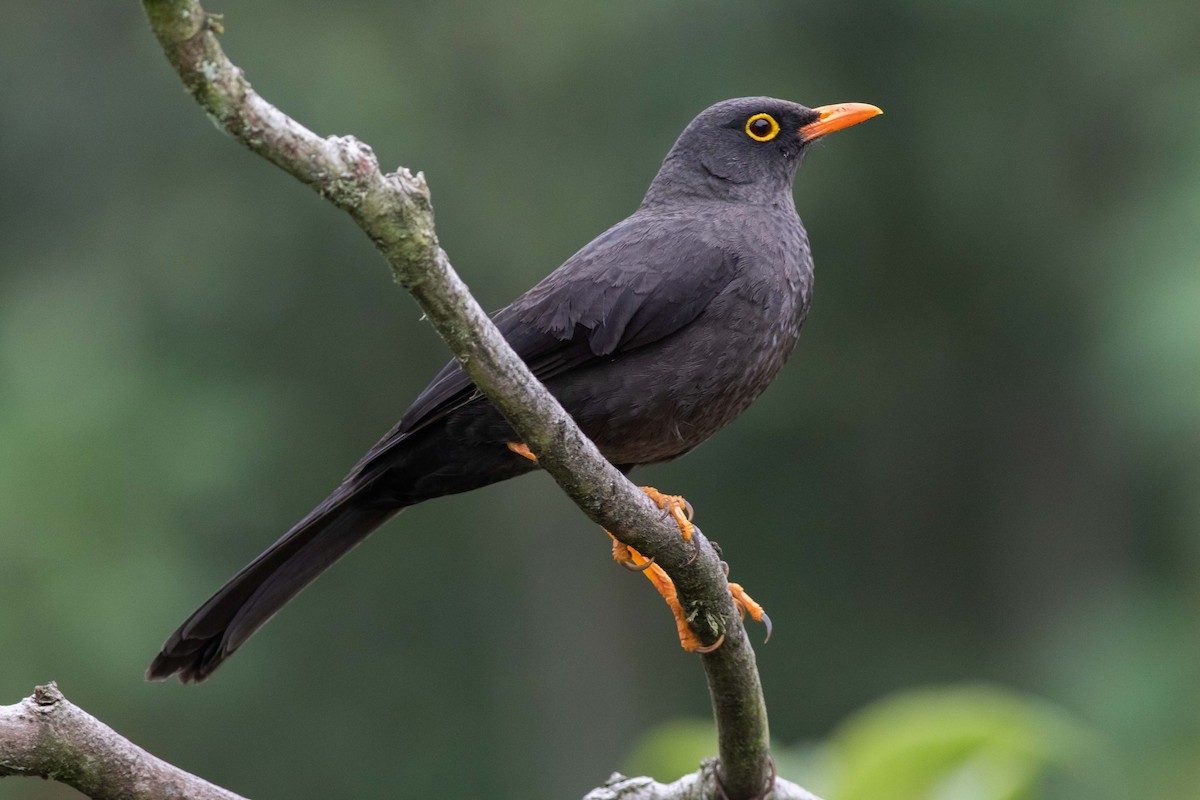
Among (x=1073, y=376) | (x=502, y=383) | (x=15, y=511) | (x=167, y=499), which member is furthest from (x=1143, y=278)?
(x=502, y=383)

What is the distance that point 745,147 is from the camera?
4973mm

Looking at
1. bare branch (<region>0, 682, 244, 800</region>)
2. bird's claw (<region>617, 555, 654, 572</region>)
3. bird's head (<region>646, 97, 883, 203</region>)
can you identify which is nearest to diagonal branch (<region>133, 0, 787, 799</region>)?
bird's claw (<region>617, 555, 654, 572</region>)

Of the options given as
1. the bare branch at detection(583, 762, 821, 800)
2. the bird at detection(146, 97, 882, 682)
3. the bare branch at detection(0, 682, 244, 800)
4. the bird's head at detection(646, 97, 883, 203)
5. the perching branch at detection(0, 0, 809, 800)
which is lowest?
the bare branch at detection(0, 682, 244, 800)

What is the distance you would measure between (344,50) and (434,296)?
8.76m

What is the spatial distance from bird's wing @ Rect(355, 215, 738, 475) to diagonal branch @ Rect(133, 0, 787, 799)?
0.73 metres

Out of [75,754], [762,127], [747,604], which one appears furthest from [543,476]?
[75,754]

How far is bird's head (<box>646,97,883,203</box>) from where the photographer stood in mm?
4859

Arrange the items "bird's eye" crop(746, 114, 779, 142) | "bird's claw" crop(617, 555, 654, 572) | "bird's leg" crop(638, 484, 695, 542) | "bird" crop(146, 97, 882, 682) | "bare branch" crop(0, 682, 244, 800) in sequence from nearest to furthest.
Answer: "bare branch" crop(0, 682, 244, 800) < "bird's leg" crop(638, 484, 695, 542) < "bird's claw" crop(617, 555, 654, 572) < "bird" crop(146, 97, 882, 682) < "bird's eye" crop(746, 114, 779, 142)

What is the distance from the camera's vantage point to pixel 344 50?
35.9ft

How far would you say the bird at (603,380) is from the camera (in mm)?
4008

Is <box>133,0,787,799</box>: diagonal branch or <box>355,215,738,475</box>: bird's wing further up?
<box>355,215,738,475</box>: bird's wing

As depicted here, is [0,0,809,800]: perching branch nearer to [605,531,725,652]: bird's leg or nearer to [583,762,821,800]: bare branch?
[605,531,725,652]: bird's leg

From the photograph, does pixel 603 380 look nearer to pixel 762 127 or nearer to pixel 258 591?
pixel 258 591

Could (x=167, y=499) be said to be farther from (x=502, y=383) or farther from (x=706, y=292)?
(x=502, y=383)
